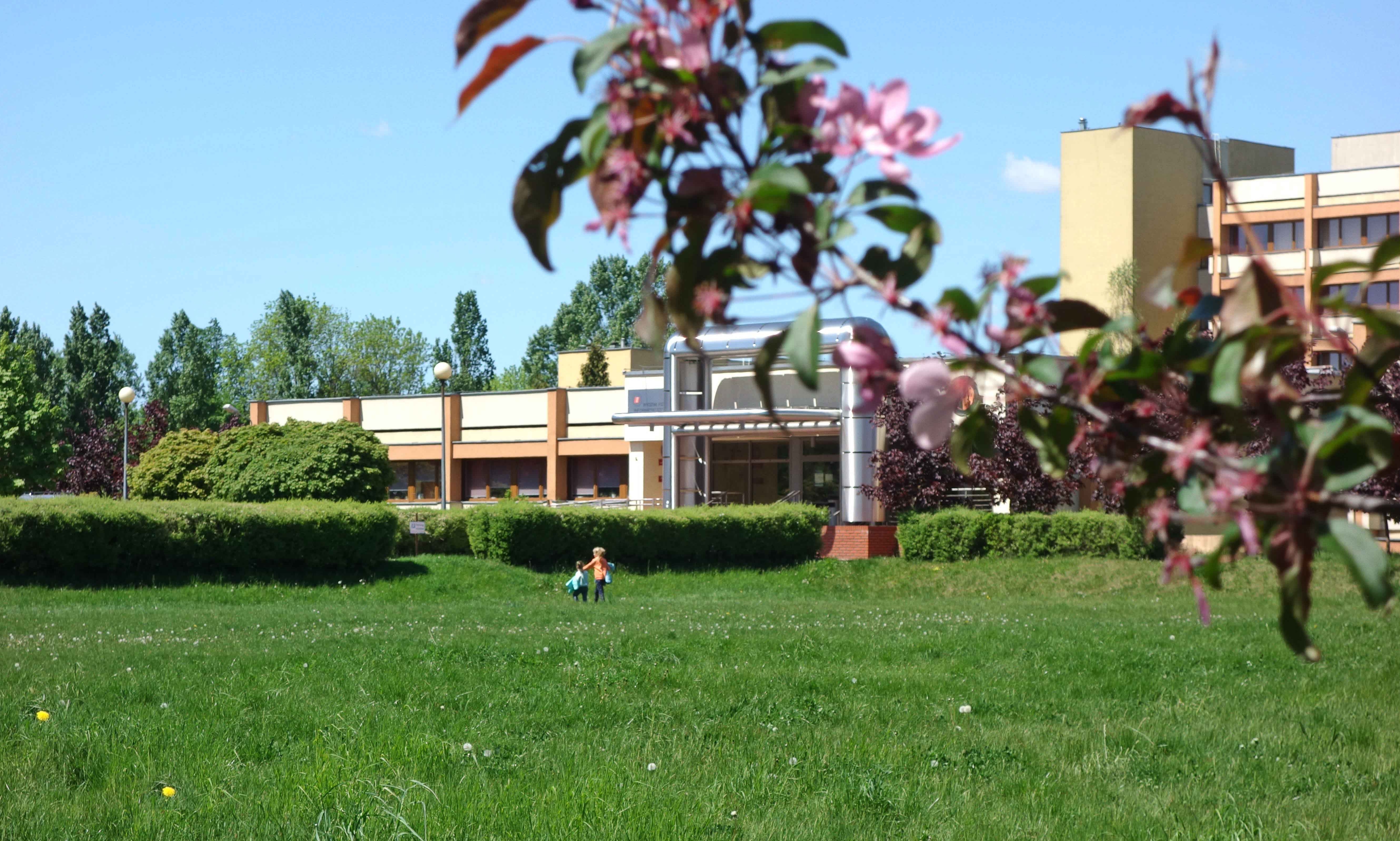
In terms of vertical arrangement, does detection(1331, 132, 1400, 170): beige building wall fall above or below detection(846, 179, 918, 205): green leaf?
above

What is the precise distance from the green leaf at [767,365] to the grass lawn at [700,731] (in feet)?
14.5

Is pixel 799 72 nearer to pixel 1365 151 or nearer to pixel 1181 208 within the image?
pixel 1181 208

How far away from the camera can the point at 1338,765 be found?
6.73 meters

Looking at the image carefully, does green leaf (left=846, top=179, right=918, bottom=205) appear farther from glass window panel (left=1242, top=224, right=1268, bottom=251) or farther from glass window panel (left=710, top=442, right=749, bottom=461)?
glass window panel (left=1242, top=224, right=1268, bottom=251)

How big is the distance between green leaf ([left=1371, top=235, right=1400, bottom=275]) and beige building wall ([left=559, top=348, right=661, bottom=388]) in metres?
55.6

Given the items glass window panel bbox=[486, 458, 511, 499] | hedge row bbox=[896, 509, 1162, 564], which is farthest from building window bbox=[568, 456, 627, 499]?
hedge row bbox=[896, 509, 1162, 564]

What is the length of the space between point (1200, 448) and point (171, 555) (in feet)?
79.0

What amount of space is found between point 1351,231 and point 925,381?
2081 inches

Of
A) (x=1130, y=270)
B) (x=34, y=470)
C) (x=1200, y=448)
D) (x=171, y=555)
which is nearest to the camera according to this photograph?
(x=1200, y=448)

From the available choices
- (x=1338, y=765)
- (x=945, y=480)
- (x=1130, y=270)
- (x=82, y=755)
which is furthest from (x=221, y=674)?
(x=1130, y=270)

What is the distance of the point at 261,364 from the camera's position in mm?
75875

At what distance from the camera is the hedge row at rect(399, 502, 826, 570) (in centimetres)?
2744


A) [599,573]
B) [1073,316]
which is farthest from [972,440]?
[599,573]

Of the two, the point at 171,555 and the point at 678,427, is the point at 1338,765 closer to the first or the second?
the point at 171,555
